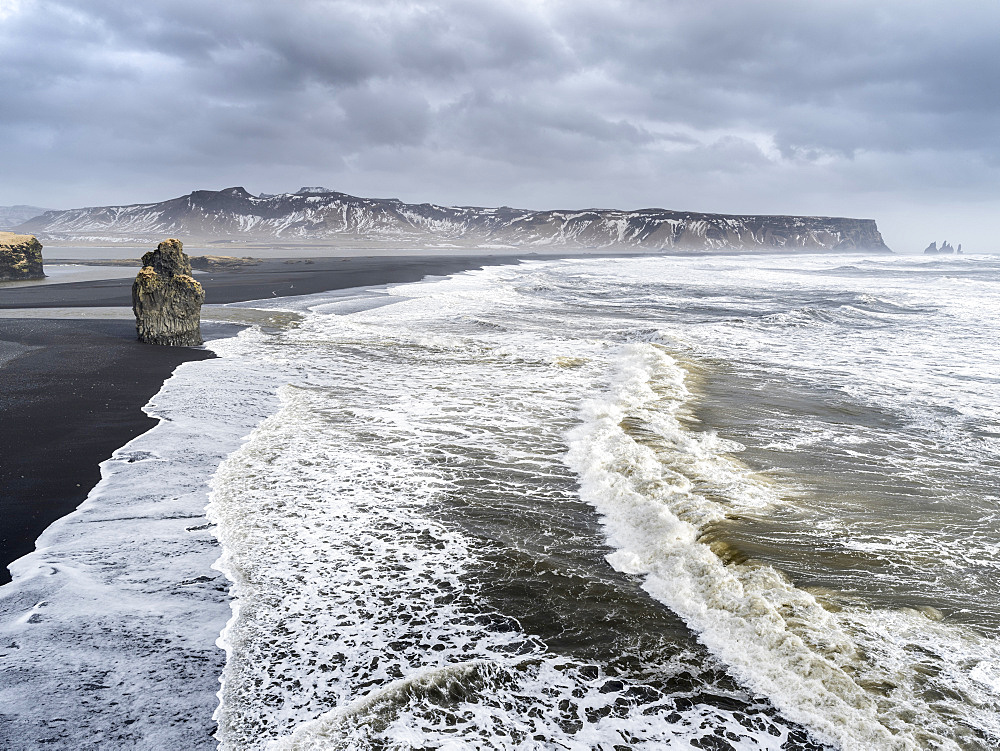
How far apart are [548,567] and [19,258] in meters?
33.8

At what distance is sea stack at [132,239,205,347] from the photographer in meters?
12.4

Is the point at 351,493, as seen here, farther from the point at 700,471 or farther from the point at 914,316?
the point at 914,316

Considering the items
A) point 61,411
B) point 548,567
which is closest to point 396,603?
point 548,567

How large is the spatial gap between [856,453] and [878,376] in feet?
17.2

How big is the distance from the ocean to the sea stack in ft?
13.3

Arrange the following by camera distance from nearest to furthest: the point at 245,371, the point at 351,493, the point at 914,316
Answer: the point at 351,493, the point at 245,371, the point at 914,316

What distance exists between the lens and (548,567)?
168 inches

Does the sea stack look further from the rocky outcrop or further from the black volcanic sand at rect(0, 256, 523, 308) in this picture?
the rocky outcrop

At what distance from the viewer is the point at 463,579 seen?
13.4 ft

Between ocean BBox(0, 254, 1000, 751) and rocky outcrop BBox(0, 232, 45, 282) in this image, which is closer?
ocean BBox(0, 254, 1000, 751)

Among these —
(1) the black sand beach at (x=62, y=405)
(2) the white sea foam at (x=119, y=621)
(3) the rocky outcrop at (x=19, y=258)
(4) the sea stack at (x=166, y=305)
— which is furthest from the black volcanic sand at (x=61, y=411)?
(3) the rocky outcrop at (x=19, y=258)

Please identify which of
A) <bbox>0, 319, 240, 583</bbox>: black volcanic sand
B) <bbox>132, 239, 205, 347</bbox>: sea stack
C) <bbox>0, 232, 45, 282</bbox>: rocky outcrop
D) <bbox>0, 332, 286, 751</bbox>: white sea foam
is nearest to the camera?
<bbox>0, 332, 286, 751</bbox>: white sea foam

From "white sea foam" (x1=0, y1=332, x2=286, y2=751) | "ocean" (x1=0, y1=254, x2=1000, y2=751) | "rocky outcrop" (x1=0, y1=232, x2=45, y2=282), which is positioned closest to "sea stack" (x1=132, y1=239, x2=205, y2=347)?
"ocean" (x1=0, y1=254, x2=1000, y2=751)

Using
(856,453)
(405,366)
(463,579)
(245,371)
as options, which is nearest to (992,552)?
(856,453)
